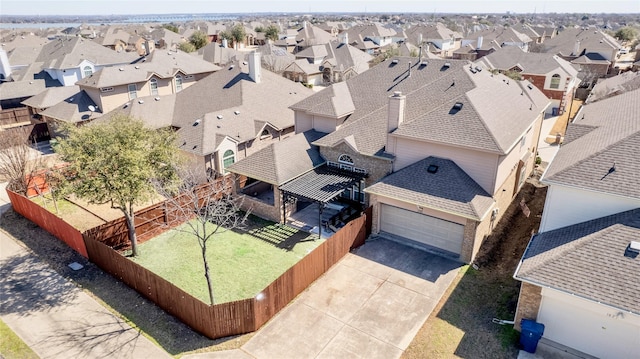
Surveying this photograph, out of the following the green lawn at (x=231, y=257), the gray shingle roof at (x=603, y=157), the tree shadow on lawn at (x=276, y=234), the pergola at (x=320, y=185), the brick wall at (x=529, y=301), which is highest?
the gray shingle roof at (x=603, y=157)

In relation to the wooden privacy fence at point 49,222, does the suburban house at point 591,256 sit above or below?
above

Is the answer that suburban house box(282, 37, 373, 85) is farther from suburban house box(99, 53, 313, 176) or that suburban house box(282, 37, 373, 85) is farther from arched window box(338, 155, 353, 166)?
arched window box(338, 155, 353, 166)

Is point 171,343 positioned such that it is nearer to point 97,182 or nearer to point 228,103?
point 97,182

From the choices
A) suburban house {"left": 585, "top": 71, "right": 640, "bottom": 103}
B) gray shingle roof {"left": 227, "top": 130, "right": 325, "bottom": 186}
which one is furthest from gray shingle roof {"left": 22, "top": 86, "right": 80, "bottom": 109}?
suburban house {"left": 585, "top": 71, "right": 640, "bottom": 103}

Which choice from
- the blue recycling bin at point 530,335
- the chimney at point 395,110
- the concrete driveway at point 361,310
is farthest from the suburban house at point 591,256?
the chimney at point 395,110

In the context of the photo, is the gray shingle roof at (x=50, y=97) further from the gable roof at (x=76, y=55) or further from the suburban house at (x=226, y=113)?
the suburban house at (x=226, y=113)

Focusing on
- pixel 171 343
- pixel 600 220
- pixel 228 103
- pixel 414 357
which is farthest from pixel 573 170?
pixel 228 103

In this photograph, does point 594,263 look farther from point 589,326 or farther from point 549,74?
point 549,74

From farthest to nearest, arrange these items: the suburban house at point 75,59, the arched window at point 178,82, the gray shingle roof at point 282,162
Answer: the suburban house at point 75,59 < the arched window at point 178,82 < the gray shingle roof at point 282,162
